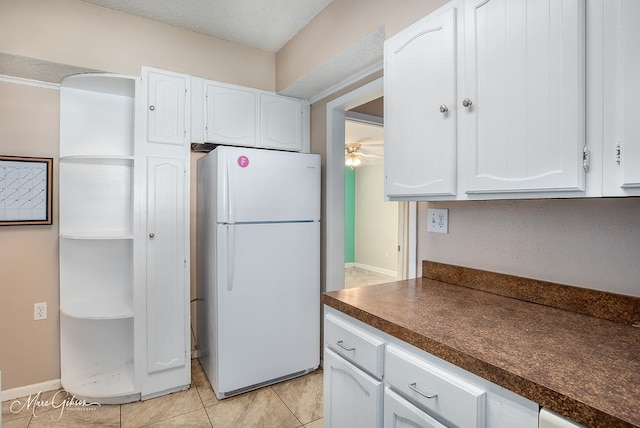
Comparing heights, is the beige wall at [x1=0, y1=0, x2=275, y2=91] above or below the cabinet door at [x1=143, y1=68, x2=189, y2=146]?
above

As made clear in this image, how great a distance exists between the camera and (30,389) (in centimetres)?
225

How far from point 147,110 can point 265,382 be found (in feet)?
6.56

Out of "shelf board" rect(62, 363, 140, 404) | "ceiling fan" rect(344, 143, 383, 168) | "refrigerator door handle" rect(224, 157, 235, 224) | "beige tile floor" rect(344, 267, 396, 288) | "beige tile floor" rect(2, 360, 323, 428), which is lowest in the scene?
"beige tile floor" rect(344, 267, 396, 288)

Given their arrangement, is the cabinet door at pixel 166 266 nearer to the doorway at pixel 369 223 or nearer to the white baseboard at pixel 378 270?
the doorway at pixel 369 223

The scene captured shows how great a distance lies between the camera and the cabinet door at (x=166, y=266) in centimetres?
221

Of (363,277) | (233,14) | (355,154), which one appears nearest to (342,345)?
(233,14)

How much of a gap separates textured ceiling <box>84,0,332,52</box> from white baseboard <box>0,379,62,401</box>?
8.30 ft

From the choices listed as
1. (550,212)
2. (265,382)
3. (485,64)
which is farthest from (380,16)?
(265,382)

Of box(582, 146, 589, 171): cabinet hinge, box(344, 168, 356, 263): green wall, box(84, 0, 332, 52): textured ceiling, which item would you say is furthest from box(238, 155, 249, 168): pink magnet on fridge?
box(344, 168, 356, 263): green wall

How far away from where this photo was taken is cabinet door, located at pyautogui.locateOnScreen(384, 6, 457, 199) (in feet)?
4.28

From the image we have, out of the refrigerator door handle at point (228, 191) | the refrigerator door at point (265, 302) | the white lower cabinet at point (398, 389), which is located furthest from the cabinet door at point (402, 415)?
the refrigerator door handle at point (228, 191)

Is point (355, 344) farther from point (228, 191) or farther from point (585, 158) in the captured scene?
point (228, 191)

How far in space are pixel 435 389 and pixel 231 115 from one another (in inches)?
88.3

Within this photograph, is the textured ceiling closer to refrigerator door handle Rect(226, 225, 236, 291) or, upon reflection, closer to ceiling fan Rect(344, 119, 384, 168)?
refrigerator door handle Rect(226, 225, 236, 291)
